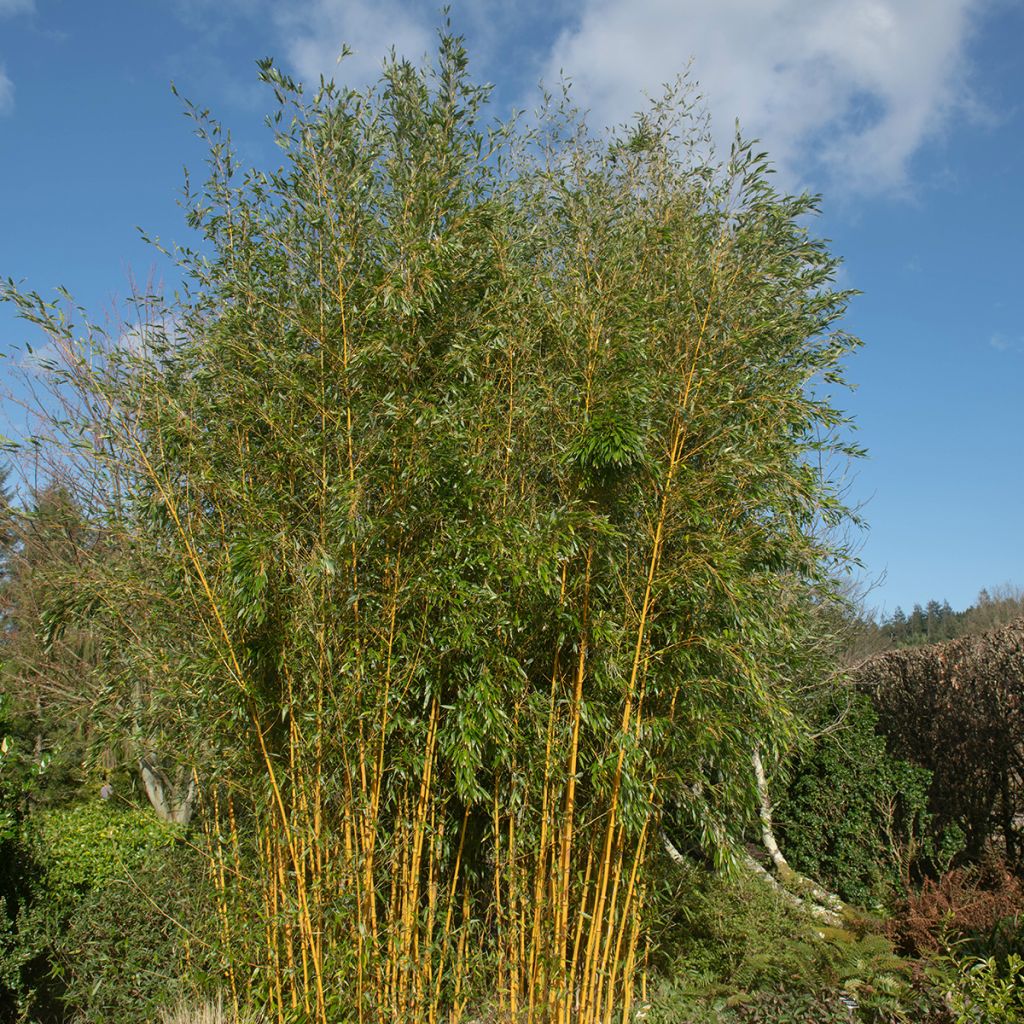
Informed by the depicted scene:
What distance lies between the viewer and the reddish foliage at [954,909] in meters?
4.52

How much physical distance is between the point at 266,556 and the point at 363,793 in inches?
35.2

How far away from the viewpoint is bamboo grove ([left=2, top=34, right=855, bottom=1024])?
2.90m

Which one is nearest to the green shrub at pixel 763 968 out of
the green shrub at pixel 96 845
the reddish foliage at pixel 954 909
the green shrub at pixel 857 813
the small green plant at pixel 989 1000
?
the reddish foliage at pixel 954 909

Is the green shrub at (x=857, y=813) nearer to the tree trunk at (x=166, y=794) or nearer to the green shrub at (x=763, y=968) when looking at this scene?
the green shrub at (x=763, y=968)

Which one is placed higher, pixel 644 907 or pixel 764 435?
pixel 764 435

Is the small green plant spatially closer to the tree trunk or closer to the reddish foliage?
the reddish foliage

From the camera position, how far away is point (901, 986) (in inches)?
157

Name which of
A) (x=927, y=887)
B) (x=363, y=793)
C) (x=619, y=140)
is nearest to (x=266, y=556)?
(x=363, y=793)

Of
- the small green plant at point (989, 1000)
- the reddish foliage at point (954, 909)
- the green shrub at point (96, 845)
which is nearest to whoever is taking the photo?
Result: the small green plant at point (989, 1000)

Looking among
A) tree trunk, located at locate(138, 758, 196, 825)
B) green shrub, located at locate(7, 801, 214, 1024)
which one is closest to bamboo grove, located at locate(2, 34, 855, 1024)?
green shrub, located at locate(7, 801, 214, 1024)

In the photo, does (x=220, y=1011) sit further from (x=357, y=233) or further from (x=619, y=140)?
(x=619, y=140)

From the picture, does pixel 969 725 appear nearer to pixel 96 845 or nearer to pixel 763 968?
pixel 763 968

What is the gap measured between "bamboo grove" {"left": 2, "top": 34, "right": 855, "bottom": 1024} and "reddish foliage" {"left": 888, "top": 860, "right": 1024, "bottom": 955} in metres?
1.96

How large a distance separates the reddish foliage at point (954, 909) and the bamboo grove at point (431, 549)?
77.1 inches
